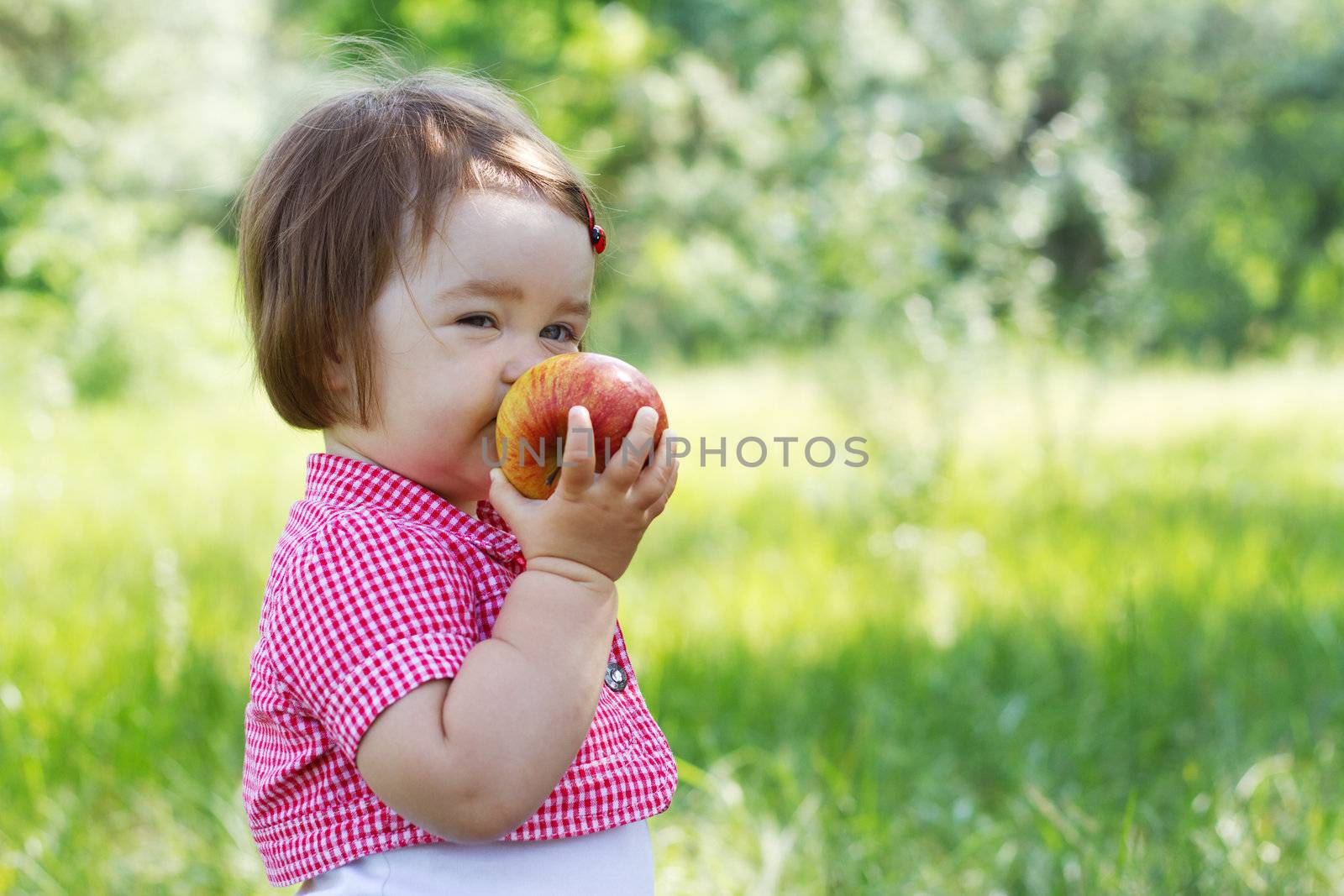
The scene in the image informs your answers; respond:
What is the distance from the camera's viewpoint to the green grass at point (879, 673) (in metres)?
2.11

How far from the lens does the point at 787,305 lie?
4.39 m

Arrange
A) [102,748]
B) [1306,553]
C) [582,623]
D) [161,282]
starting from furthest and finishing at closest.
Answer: [161,282] → [1306,553] → [102,748] → [582,623]

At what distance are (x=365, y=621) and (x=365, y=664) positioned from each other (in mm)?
41

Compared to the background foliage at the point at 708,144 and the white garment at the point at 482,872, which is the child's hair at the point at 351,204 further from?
the background foliage at the point at 708,144

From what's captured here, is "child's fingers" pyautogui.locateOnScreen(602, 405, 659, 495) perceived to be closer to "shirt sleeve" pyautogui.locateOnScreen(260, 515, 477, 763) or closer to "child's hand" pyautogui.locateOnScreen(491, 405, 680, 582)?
"child's hand" pyautogui.locateOnScreen(491, 405, 680, 582)

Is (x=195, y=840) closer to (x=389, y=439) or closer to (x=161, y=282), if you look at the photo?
(x=389, y=439)

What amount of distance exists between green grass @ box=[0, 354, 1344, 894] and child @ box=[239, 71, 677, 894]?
2.87 feet

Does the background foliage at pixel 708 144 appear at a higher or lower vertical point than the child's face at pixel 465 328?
lower

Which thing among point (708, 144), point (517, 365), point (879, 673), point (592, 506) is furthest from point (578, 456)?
point (708, 144)

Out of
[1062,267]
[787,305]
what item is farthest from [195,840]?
[1062,267]

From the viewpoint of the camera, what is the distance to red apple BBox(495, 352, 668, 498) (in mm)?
1198

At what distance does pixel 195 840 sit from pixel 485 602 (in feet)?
4.09

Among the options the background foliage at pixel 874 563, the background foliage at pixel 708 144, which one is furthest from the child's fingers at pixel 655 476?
the background foliage at pixel 708 144

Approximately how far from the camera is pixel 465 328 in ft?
4.18
